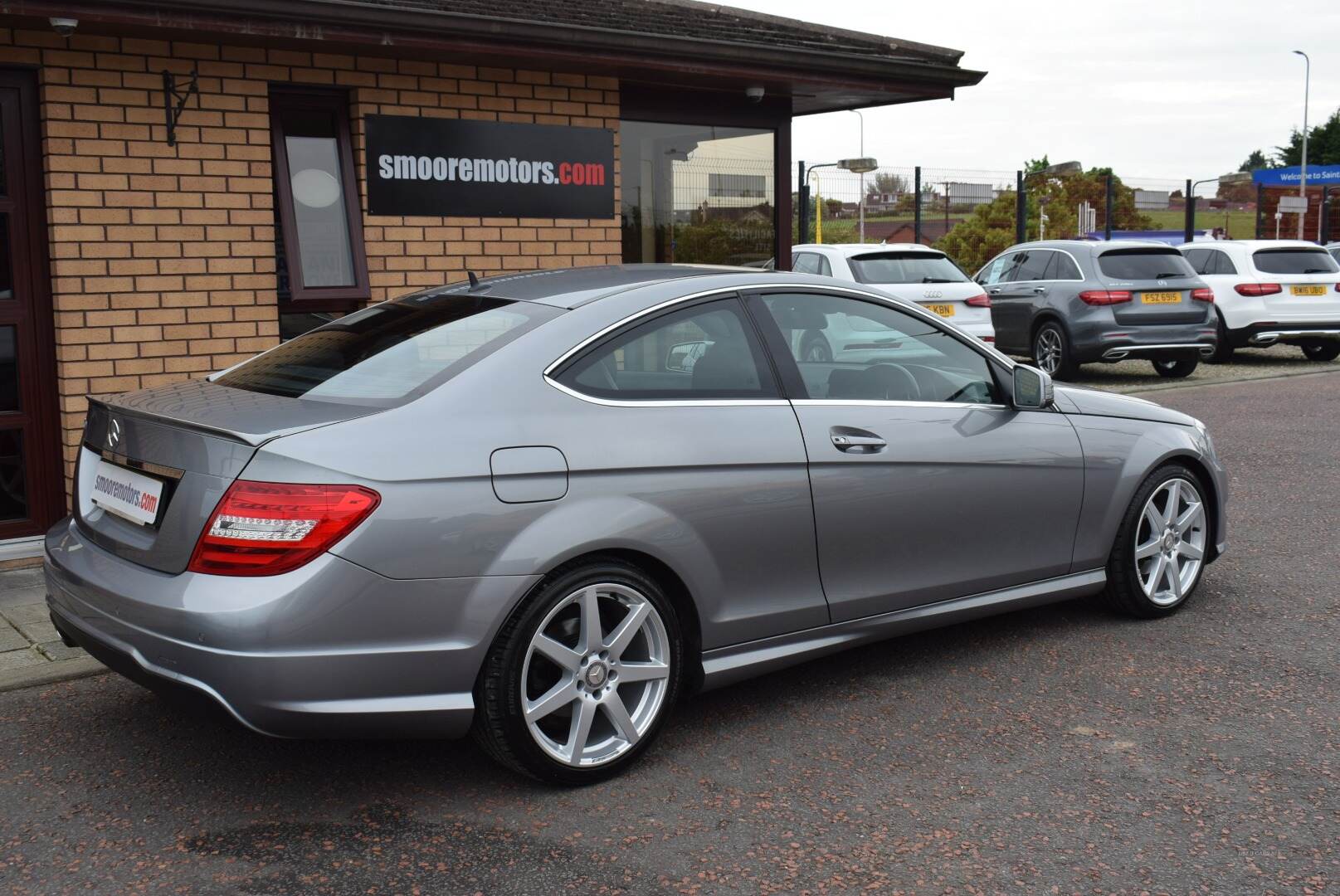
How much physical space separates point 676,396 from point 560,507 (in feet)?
2.10

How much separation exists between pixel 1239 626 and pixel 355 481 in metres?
3.87

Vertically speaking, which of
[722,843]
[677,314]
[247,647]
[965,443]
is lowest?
[722,843]

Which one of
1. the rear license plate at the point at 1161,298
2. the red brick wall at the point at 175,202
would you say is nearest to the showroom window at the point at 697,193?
the red brick wall at the point at 175,202

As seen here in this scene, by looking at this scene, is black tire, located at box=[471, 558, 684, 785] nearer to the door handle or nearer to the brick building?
A: the door handle

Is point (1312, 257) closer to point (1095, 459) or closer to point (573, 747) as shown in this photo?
point (1095, 459)

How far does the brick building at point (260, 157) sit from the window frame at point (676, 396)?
3.41 meters

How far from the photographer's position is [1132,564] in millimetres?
5621

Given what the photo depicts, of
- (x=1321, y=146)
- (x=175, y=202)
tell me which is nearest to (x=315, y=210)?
(x=175, y=202)

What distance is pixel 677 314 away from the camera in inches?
175

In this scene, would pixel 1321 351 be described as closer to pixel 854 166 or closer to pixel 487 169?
pixel 854 166

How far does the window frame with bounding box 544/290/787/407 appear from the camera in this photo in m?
4.07

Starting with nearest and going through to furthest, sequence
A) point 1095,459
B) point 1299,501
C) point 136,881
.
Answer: point 136,881 < point 1095,459 < point 1299,501

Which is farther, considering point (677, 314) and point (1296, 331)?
point (1296, 331)

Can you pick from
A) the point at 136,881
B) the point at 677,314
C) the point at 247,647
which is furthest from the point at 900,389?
the point at 136,881
